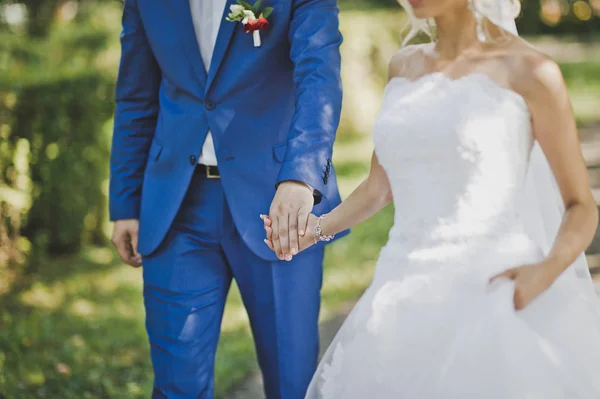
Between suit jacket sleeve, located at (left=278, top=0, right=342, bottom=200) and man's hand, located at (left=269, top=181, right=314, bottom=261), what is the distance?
5 cm

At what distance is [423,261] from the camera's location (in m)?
2.59

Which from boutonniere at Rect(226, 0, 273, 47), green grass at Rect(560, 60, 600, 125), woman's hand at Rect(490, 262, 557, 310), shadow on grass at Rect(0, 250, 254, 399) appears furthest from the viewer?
green grass at Rect(560, 60, 600, 125)

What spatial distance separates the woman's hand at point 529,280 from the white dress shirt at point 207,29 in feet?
4.19

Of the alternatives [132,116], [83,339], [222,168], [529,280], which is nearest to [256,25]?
[222,168]

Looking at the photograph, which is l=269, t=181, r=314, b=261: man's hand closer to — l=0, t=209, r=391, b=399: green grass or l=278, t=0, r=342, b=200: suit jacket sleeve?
l=278, t=0, r=342, b=200: suit jacket sleeve

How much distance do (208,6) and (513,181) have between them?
1.34 metres

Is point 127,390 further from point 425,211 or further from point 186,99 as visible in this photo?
point 425,211

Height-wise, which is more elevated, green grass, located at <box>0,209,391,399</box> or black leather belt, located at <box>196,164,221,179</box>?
black leather belt, located at <box>196,164,221,179</box>

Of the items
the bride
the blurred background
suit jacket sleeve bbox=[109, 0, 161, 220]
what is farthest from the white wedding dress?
the blurred background

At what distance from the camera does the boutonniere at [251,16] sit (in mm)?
3049

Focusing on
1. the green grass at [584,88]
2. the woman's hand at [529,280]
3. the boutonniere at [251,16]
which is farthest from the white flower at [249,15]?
the green grass at [584,88]

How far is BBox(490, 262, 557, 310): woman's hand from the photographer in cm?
232

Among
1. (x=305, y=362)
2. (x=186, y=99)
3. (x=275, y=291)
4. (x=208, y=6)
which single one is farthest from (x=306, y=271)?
(x=208, y=6)

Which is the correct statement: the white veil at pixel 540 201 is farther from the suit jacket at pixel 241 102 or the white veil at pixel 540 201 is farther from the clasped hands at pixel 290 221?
the clasped hands at pixel 290 221
